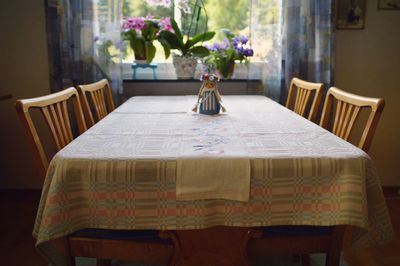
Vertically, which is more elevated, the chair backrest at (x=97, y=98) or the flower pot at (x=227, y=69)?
the flower pot at (x=227, y=69)

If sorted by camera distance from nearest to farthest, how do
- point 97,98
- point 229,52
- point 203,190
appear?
point 203,190 < point 97,98 < point 229,52

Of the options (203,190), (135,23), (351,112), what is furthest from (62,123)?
(351,112)

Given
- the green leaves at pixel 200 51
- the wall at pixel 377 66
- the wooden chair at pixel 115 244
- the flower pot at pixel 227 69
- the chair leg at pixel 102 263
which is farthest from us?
the wall at pixel 377 66

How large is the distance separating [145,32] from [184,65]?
319 mm

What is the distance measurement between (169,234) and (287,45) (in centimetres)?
169

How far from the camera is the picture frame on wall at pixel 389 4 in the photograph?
2.48 metres

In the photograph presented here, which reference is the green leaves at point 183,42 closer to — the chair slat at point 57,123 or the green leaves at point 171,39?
the green leaves at point 171,39

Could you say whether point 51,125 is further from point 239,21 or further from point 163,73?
point 239,21

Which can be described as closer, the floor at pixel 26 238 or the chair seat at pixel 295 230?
the chair seat at pixel 295 230

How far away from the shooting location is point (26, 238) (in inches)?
81.9

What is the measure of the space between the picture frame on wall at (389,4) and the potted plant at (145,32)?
4.64 feet

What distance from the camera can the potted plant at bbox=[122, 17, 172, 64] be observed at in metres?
2.32

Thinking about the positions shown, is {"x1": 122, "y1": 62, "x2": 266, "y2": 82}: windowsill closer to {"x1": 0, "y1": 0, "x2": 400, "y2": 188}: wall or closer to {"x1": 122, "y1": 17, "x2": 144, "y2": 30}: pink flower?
{"x1": 122, "y1": 17, "x2": 144, "y2": 30}: pink flower

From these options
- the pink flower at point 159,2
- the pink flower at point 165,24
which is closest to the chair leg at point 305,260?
the pink flower at point 165,24
